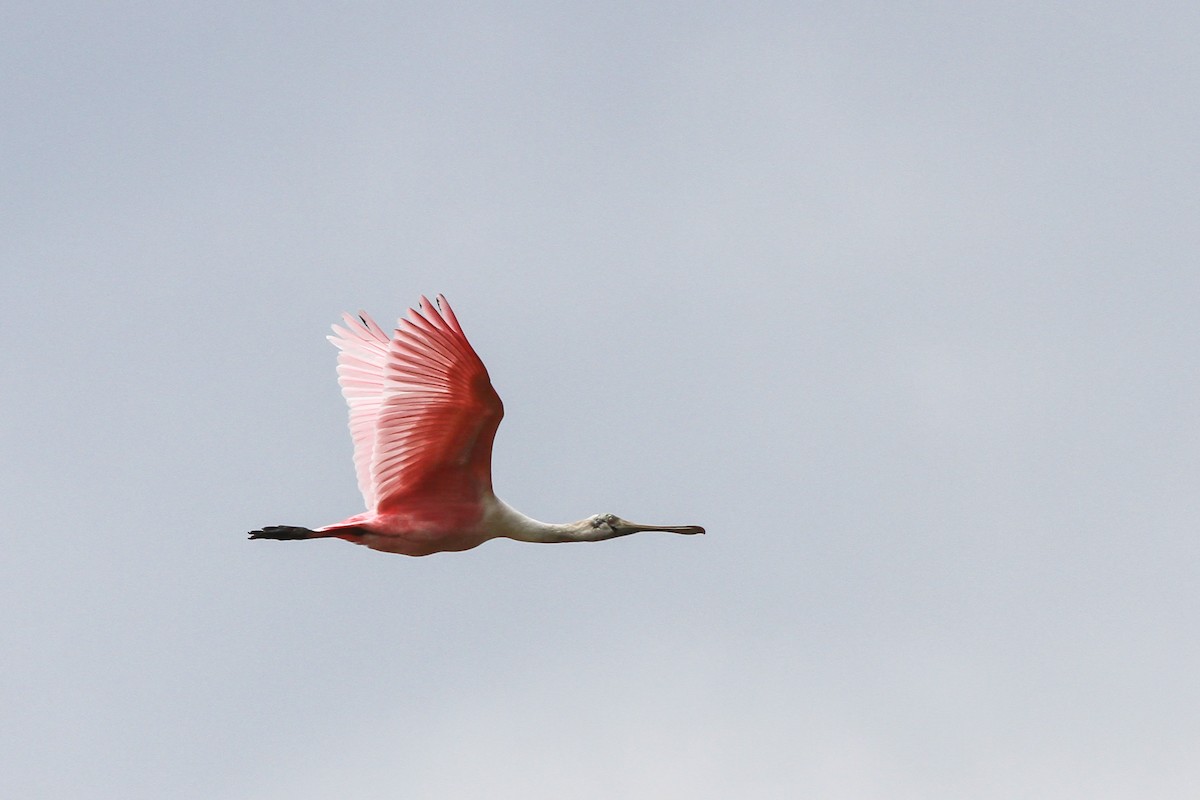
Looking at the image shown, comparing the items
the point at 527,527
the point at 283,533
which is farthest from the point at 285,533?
the point at 527,527

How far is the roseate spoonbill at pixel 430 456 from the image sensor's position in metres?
16.6

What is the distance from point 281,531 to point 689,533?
4092 mm

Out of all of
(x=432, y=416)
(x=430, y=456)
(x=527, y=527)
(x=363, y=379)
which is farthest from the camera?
(x=363, y=379)

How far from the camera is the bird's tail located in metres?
17.4

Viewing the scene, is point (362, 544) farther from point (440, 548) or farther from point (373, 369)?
point (373, 369)

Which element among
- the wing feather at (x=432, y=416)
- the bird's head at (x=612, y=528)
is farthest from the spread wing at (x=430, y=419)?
the bird's head at (x=612, y=528)

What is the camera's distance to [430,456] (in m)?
17.4

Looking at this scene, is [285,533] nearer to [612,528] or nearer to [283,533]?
[283,533]

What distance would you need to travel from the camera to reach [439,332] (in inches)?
647

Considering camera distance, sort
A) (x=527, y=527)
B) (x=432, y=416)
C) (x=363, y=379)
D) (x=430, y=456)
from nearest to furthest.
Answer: (x=432, y=416) < (x=430, y=456) < (x=527, y=527) < (x=363, y=379)

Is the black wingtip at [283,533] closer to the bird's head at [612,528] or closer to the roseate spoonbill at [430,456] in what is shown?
the roseate spoonbill at [430,456]

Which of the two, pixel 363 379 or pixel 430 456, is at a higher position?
pixel 363 379

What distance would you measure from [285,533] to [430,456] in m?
1.40

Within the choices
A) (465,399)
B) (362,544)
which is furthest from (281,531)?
(465,399)
